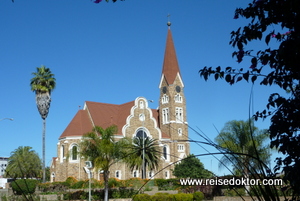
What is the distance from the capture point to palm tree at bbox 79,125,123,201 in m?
26.9

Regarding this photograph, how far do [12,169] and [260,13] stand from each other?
60369 mm

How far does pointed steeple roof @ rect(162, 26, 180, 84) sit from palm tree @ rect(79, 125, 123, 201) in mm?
32290

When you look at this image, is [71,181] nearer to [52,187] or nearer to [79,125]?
[52,187]

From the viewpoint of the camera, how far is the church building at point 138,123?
53.0 metres

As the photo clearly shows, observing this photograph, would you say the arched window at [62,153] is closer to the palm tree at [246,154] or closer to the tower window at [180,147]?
the tower window at [180,147]

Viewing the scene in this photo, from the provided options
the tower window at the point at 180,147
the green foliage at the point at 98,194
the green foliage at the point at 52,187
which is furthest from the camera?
the tower window at the point at 180,147

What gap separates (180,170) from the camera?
4847cm

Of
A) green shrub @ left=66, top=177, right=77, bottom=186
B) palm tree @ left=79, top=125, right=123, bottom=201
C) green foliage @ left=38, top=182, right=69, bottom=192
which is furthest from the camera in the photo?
green shrub @ left=66, top=177, right=77, bottom=186

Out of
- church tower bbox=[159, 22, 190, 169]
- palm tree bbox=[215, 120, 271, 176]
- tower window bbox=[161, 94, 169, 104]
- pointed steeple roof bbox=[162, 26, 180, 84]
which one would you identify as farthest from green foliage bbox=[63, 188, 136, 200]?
pointed steeple roof bbox=[162, 26, 180, 84]

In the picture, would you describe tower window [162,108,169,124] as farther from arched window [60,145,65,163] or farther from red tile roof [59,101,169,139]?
arched window [60,145,65,163]

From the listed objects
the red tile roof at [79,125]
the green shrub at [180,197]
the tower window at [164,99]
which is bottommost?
the green shrub at [180,197]

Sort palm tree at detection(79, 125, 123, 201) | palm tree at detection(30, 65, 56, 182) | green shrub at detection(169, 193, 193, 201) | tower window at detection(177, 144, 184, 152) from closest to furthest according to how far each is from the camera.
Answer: green shrub at detection(169, 193, 193, 201) → palm tree at detection(79, 125, 123, 201) → palm tree at detection(30, 65, 56, 182) → tower window at detection(177, 144, 184, 152)

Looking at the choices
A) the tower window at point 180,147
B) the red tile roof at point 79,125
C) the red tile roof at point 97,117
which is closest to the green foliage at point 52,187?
the red tile roof at point 97,117

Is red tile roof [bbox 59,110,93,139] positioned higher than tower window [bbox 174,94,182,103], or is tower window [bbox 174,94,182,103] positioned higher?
tower window [bbox 174,94,182,103]
